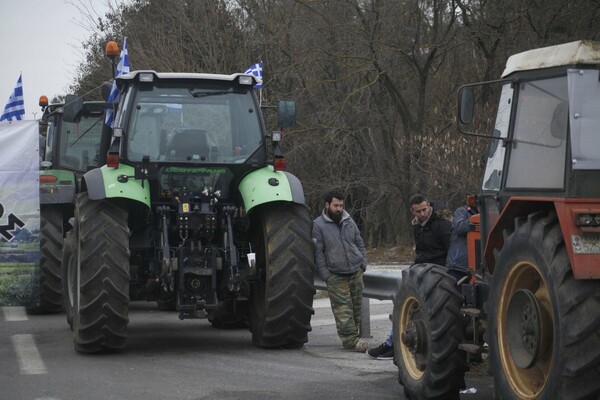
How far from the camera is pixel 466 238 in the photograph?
993 cm

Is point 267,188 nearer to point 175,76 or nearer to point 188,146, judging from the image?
point 188,146

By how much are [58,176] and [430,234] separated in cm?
698

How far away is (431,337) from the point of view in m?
8.48

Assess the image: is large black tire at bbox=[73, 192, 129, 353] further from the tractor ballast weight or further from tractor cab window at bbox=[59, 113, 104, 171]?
tractor cab window at bbox=[59, 113, 104, 171]

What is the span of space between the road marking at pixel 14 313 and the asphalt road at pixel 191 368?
106 cm

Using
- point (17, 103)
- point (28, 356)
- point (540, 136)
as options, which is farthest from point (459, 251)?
point (17, 103)

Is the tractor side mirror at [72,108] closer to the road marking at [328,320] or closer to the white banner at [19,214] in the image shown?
the white banner at [19,214]

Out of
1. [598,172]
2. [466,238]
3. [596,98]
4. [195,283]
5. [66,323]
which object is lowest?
[66,323]

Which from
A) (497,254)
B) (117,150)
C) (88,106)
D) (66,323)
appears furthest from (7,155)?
(497,254)

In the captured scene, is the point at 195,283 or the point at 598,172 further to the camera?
the point at 195,283

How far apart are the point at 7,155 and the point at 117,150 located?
411 cm

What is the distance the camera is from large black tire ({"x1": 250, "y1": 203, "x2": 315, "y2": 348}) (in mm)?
11906

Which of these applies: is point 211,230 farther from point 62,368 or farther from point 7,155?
point 7,155

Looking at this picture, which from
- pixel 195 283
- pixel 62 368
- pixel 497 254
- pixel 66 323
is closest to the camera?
pixel 497 254
